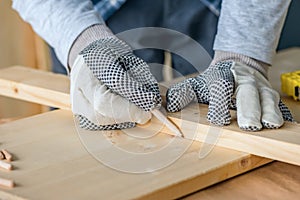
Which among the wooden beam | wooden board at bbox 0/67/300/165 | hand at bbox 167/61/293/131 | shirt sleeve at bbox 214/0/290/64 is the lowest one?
the wooden beam

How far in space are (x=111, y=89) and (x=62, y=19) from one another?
23 centimetres

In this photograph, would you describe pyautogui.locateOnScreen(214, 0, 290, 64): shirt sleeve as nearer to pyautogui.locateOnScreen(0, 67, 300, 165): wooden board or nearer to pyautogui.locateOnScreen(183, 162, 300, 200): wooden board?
pyautogui.locateOnScreen(0, 67, 300, 165): wooden board

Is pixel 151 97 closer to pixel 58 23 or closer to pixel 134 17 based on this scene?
pixel 58 23

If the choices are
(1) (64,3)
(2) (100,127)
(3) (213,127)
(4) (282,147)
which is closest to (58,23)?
(1) (64,3)

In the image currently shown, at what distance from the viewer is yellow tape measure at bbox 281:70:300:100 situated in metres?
1.01

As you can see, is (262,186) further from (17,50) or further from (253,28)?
(17,50)

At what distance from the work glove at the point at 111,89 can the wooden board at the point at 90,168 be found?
26 mm

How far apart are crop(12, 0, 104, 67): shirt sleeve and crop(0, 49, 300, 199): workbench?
0.15 metres

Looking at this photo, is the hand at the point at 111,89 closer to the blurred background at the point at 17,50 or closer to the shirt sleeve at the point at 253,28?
the shirt sleeve at the point at 253,28

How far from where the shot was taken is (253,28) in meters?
1.01

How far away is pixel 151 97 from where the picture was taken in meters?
0.84

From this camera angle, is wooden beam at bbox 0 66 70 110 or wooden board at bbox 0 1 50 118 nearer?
wooden beam at bbox 0 66 70 110

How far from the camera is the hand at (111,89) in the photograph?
2.78ft

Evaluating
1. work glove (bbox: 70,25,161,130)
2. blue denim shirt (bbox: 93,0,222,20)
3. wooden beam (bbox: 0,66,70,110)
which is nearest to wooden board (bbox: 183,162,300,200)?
work glove (bbox: 70,25,161,130)
